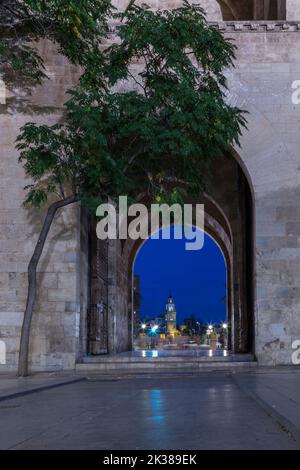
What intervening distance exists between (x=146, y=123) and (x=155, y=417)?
304 inches

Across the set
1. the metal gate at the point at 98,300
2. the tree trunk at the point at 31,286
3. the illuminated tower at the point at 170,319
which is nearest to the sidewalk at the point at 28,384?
the tree trunk at the point at 31,286

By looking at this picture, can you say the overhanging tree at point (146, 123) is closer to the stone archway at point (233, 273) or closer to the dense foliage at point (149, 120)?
the dense foliage at point (149, 120)

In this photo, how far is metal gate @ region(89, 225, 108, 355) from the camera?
18.7m

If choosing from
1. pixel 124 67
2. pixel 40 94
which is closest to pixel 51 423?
pixel 124 67

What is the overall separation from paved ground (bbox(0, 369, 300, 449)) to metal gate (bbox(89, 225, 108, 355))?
7705 mm

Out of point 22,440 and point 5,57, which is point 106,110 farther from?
point 22,440

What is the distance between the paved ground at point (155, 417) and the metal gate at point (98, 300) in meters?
7.70

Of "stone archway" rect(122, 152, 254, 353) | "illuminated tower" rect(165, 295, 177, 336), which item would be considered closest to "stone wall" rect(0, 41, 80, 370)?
"stone archway" rect(122, 152, 254, 353)

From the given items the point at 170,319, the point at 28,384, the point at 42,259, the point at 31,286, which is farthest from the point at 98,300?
the point at 170,319

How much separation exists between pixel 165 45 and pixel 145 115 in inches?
56.2

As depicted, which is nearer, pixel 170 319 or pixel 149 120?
pixel 149 120

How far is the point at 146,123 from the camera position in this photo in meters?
13.3

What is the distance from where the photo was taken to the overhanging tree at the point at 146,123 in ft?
43.9

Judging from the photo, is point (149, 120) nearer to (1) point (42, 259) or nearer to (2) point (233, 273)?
(1) point (42, 259)
